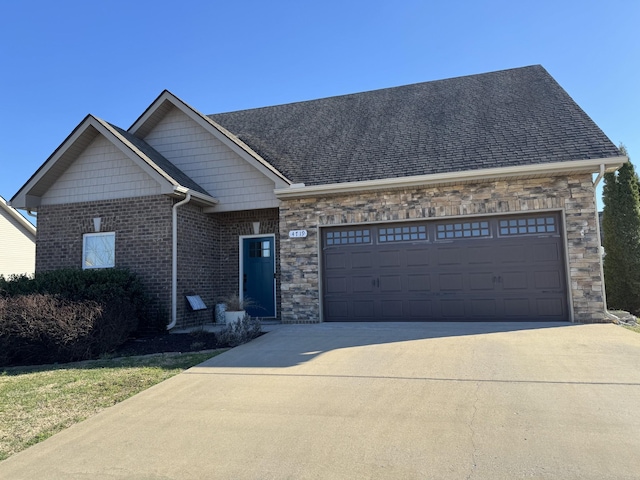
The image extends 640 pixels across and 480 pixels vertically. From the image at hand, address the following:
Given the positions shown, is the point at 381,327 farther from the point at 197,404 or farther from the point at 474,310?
the point at 197,404

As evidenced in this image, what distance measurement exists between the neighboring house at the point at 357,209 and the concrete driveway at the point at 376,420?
2.96 metres

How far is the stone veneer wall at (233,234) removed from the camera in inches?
489

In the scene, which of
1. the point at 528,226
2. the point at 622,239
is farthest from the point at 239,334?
the point at 622,239

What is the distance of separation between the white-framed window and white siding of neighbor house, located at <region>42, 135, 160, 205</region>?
0.96 meters

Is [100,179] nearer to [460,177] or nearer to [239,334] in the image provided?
[239,334]

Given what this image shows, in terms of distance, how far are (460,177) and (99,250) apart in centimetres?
891

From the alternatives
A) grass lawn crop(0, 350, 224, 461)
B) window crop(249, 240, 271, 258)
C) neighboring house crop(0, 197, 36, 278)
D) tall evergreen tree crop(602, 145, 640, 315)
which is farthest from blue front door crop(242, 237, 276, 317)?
neighboring house crop(0, 197, 36, 278)

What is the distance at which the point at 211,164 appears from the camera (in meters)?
12.1

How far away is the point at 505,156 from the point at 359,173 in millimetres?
3235

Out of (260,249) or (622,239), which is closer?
(260,249)

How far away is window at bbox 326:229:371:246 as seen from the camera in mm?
10789

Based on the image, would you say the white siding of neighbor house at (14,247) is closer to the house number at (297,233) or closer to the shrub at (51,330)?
the shrub at (51,330)

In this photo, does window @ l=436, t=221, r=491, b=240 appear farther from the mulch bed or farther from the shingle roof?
the mulch bed

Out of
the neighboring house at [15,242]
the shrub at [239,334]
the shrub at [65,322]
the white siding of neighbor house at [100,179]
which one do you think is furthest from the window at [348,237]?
the neighboring house at [15,242]
